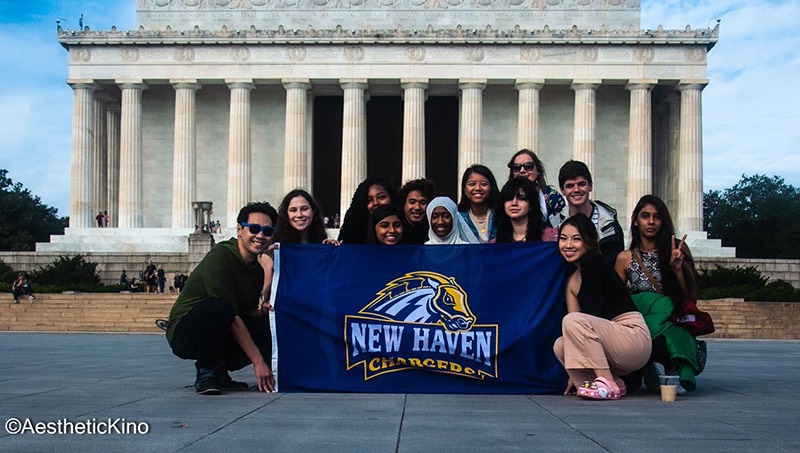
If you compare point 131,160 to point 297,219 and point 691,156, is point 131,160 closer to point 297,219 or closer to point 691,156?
point 691,156

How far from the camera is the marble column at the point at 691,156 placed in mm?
58312

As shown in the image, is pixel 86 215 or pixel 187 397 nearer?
pixel 187 397

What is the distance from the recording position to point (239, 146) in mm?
59281

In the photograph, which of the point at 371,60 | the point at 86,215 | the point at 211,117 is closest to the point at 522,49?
the point at 371,60

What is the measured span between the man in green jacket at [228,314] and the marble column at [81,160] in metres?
50.9

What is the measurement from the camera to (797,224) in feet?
249

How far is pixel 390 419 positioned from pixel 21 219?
277ft

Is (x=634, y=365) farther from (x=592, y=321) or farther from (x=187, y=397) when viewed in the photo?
(x=187, y=397)

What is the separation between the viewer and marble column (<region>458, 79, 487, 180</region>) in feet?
192

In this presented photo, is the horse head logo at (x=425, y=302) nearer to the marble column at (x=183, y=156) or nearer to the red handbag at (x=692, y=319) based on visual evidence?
the red handbag at (x=692, y=319)

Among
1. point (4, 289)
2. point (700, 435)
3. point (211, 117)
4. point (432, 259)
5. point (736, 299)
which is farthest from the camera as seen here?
point (211, 117)

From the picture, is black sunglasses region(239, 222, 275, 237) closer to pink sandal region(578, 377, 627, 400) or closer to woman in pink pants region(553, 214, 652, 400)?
woman in pink pants region(553, 214, 652, 400)

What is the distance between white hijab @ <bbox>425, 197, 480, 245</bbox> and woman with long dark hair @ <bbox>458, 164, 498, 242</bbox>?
0.26 meters

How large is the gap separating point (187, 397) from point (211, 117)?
179 ft
